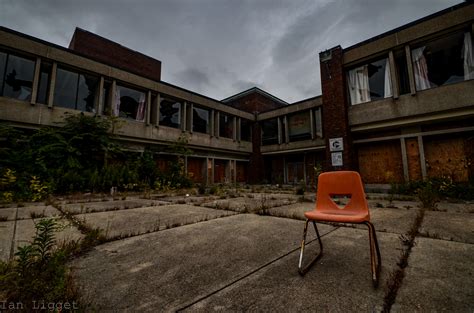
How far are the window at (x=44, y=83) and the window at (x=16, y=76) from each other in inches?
13.8

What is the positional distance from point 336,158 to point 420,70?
511 cm

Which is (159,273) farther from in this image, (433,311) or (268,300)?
(433,311)

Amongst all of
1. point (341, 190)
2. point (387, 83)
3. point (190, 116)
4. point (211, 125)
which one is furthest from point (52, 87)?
point (387, 83)

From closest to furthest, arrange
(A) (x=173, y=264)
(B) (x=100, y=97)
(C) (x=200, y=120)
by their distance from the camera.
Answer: (A) (x=173, y=264)
(B) (x=100, y=97)
(C) (x=200, y=120)

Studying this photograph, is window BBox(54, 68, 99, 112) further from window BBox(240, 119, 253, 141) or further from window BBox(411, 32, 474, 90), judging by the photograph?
window BBox(411, 32, 474, 90)

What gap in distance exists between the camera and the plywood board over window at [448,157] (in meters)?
8.11

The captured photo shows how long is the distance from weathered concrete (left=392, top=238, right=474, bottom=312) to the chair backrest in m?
0.55

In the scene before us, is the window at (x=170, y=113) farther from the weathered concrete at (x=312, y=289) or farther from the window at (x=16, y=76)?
the weathered concrete at (x=312, y=289)

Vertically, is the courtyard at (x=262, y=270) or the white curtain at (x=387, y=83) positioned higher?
the white curtain at (x=387, y=83)

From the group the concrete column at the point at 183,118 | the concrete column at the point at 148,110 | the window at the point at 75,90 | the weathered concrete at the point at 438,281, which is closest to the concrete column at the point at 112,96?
the window at the point at 75,90

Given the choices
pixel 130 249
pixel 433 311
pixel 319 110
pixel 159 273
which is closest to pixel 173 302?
pixel 159 273

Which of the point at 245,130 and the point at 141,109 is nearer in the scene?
the point at 141,109

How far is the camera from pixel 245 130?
728 inches

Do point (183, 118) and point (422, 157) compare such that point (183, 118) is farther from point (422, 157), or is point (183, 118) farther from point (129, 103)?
point (422, 157)
